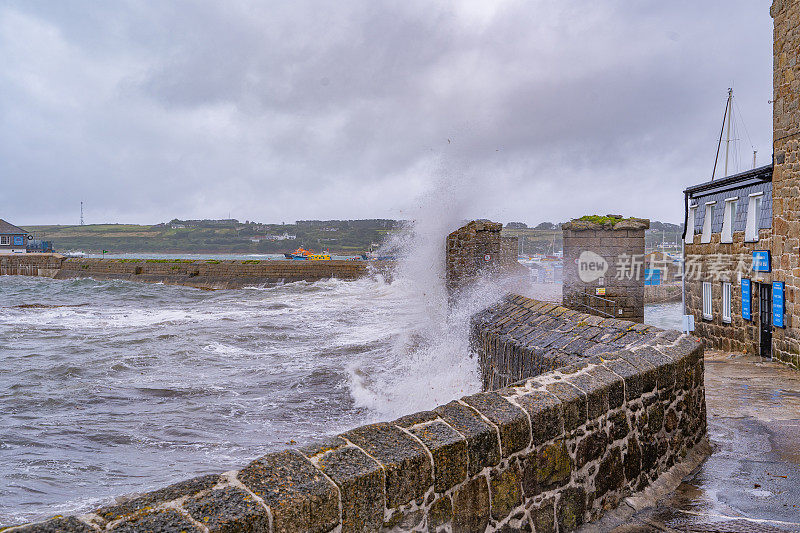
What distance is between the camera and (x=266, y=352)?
13.8 meters

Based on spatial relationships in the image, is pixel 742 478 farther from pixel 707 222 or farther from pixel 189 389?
pixel 707 222

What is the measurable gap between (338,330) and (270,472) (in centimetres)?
1494

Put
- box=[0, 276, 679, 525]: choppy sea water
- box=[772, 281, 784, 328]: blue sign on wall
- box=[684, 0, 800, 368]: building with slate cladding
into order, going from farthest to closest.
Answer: box=[772, 281, 784, 328]: blue sign on wall
box=[684, 0, 800, 368]: building with slate cladding
box=[0, 276, 679, 525]: choppy sea water

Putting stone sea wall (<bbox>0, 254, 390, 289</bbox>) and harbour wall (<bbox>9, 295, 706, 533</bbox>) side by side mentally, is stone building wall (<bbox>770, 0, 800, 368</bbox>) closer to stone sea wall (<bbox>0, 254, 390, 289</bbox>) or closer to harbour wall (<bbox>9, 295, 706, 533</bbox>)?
harbour wall (<bbox>9, 295, 706, 533</bbox>)

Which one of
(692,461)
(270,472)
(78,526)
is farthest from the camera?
(692,461)

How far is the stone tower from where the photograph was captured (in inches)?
431

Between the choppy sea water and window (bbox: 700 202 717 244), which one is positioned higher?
window (bbox: 700 202 717 244)

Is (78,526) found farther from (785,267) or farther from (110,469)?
(785,267)

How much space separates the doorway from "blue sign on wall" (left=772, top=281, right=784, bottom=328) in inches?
39.0

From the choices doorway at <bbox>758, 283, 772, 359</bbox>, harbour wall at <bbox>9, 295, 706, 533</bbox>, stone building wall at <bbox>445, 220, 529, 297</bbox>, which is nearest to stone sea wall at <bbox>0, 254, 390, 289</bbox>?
doorway at <bbox>758, 283, 772, 359</bbox>

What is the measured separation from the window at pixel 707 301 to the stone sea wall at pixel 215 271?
89.9 ft

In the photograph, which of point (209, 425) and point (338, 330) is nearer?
point (209, 425)

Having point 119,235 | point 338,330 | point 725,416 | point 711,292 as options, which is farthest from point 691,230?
point 119,235

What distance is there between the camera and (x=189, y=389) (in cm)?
1012
